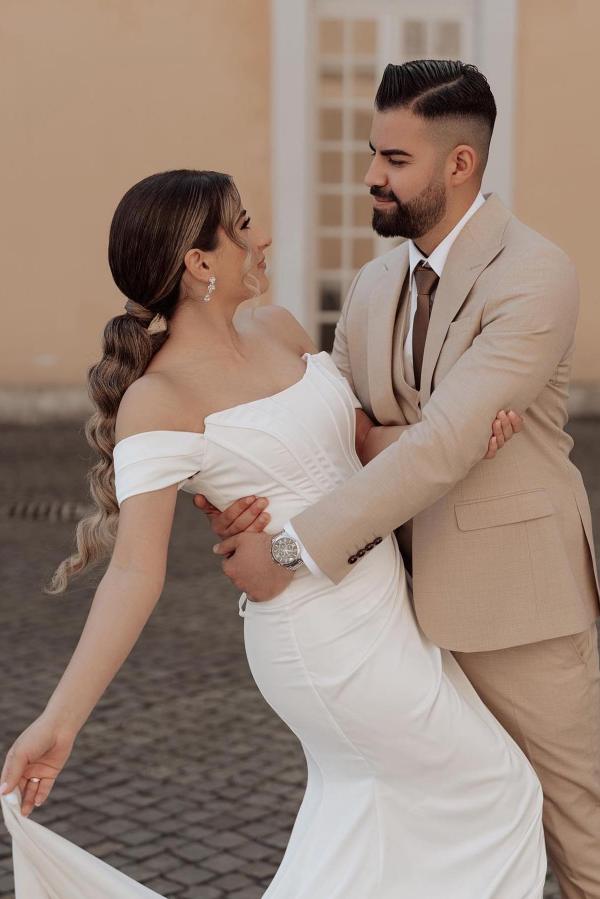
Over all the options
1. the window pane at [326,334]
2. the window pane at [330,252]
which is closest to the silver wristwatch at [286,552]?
the window pane at [326,334]

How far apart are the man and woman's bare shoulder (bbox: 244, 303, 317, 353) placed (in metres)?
0.20

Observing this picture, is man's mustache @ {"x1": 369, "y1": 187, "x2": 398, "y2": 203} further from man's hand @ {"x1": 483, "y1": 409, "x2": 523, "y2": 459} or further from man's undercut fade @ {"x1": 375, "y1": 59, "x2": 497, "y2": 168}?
man's hand @ {"x1": 483, "y1": 409, "x2": 523, "y2": 459}

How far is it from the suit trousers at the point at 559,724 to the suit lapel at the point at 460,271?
1.74 feet

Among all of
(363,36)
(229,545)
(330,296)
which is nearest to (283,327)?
(229,545)

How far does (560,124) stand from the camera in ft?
41.7

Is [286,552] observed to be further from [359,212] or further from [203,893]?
[359,212]

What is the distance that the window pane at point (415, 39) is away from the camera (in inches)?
501

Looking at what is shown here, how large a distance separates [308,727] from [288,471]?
47cm

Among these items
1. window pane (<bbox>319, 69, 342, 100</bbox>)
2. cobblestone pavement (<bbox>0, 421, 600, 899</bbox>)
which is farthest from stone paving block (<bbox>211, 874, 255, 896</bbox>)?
window pane (<bbox>319, 69, 342, 100</bbox>)

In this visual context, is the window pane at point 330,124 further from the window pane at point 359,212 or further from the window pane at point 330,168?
the window pane at point 359,212

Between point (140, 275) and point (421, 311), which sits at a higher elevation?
point (140, 275)

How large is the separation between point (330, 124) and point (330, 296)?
151cm

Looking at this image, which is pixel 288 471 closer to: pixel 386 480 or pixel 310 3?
pixel 386 480

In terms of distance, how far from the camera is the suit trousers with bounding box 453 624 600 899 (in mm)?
2738
